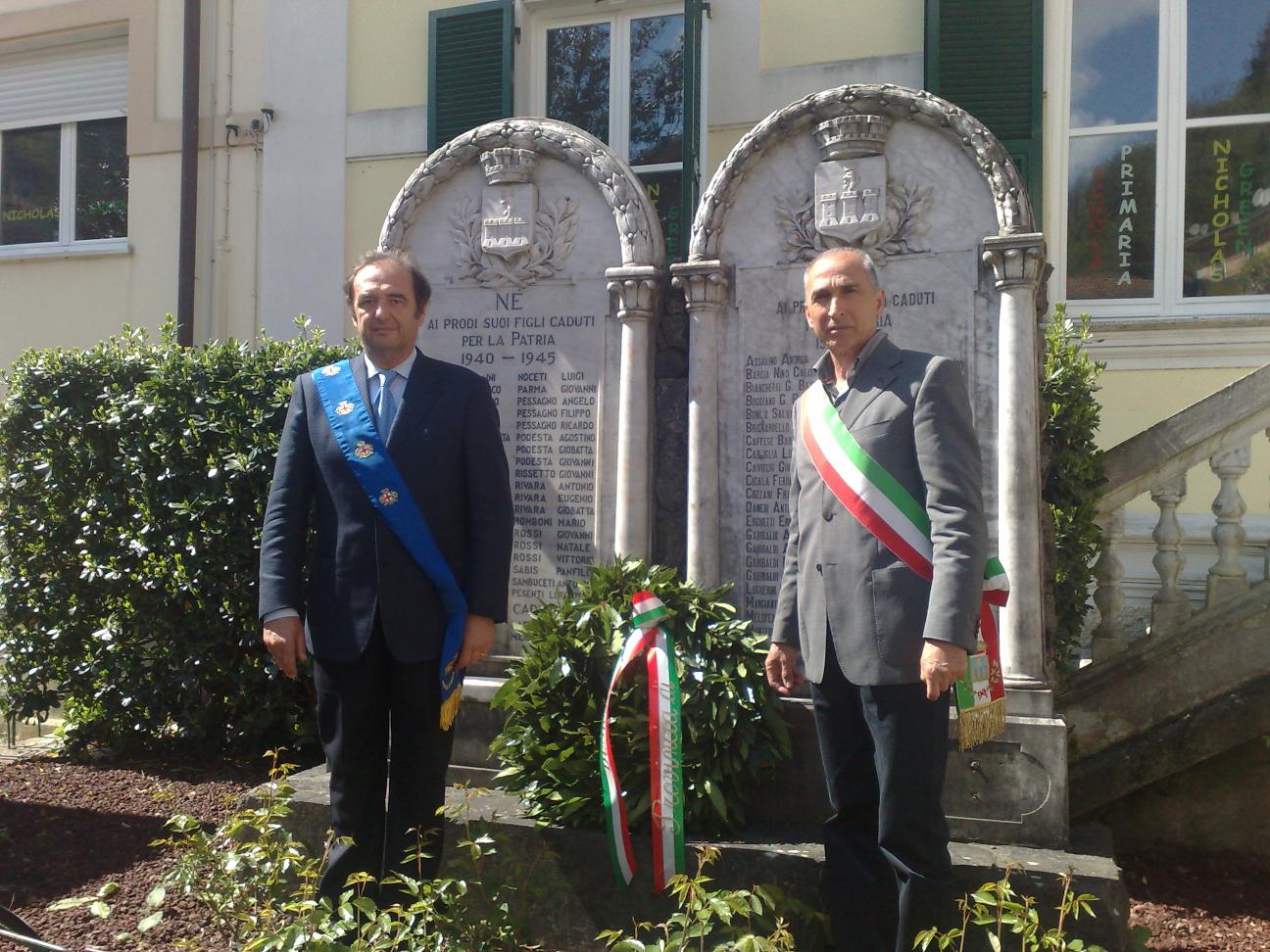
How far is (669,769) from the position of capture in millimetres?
3434

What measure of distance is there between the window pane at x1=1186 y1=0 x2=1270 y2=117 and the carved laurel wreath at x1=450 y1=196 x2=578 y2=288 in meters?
4.93

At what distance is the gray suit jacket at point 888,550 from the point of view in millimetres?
2684

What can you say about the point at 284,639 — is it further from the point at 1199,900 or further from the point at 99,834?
the point at 1199,900

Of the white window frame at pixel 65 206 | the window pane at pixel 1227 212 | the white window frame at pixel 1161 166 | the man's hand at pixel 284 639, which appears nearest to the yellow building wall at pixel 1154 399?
the white window frame at pixel 1161 166

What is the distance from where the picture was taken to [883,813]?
281cm

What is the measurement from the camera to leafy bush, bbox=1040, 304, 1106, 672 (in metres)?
4.66

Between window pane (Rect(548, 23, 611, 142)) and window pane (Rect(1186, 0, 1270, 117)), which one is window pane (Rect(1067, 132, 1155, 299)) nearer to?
window pane (Rect(1186, 0, 1270, 117))

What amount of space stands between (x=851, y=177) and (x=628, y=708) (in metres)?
1.94

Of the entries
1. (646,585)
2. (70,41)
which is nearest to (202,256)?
(70,41)

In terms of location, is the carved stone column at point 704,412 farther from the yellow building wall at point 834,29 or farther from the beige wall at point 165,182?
the beige wall at point 165,182

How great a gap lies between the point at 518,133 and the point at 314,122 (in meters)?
5.32

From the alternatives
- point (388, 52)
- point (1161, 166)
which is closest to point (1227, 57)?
point (1161, 166)

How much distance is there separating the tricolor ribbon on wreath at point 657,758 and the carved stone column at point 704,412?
0.50 meters

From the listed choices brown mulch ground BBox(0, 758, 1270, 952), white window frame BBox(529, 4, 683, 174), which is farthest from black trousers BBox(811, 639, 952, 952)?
white window frame BBox(529, 4, 683, 174)
